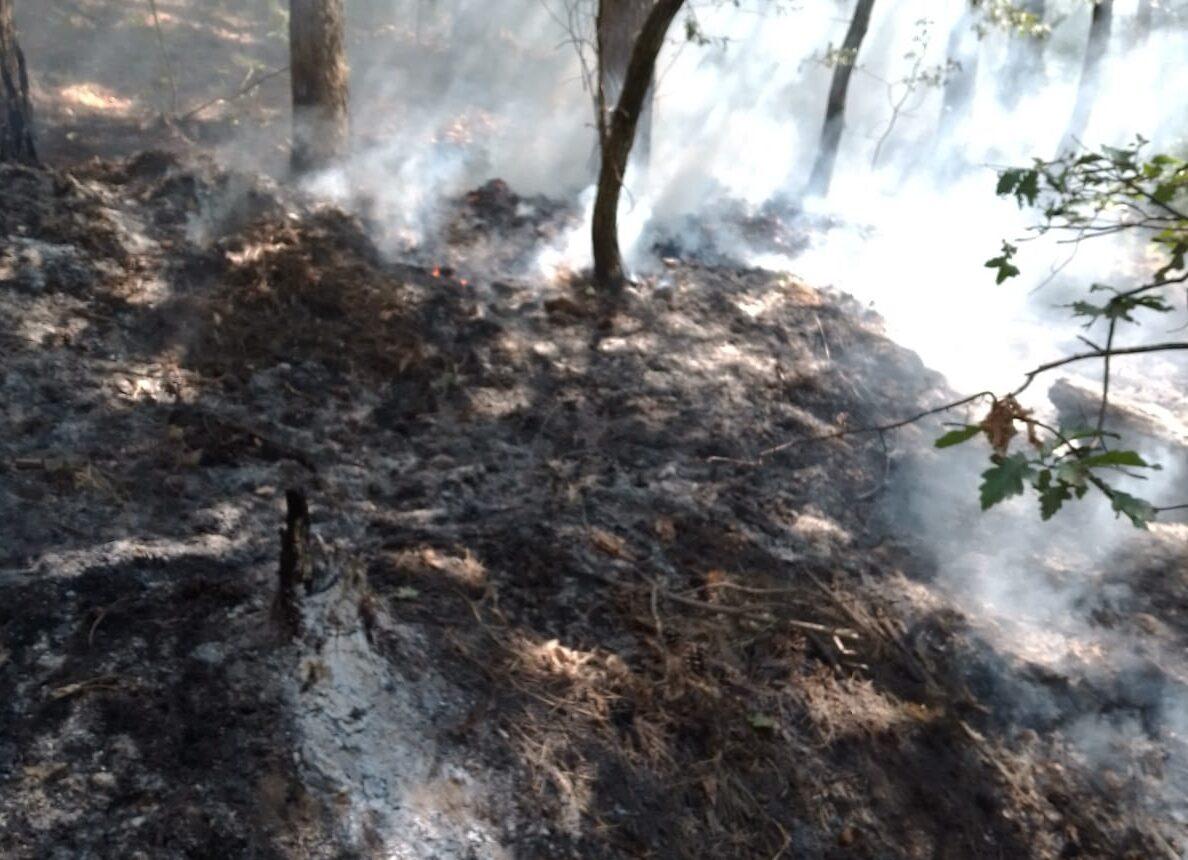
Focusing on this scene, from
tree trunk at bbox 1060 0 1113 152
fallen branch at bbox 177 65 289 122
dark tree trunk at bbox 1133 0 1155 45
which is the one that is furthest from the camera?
dark tree trunk at bbox 1133 0 1155 45

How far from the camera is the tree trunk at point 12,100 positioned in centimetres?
709

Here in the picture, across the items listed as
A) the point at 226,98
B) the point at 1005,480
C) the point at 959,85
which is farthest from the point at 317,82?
the point at 959,85

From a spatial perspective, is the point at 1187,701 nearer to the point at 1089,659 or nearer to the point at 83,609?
the point at 1089,659

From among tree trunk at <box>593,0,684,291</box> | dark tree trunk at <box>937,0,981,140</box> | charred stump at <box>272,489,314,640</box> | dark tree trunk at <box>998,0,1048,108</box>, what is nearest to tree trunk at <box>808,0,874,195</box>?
dark tree trunk at <box>937,0,981,140</box>

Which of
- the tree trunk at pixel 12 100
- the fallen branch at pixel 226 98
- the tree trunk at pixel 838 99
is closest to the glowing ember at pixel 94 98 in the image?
the fallen branch at pixel 226 98

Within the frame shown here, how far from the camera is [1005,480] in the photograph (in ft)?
6.97

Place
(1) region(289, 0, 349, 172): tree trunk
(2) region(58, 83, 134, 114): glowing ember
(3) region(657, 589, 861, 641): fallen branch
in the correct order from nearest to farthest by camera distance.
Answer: (3) region(657, 589, 861, 641): fallen branch → (1) region(289, 0, 349, 172): tree trunk → (2) region(58, 83, 134, 114): glowing ember

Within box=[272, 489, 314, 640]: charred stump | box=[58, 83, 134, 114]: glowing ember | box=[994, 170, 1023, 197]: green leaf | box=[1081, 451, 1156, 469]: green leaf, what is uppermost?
box=[58, 83, 134, 114]: glowing ember

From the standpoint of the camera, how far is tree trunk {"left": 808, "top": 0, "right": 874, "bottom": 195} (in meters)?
12.1

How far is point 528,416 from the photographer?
6250 mm

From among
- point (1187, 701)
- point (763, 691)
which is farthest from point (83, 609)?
point (1187, 701)

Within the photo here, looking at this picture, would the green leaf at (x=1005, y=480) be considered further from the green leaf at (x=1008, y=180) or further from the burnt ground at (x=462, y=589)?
the burnt ground at (x=462, y=589)

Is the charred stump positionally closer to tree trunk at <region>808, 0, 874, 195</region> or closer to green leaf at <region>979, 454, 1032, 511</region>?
green leaf at <region>979, 454, 1032, 511</region>

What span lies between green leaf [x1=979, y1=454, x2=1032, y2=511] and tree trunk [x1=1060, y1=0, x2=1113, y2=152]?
1378 centimetres
